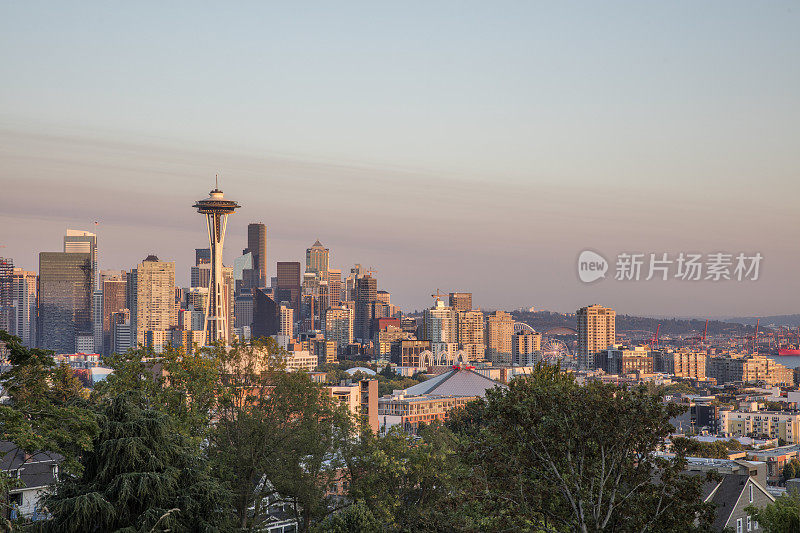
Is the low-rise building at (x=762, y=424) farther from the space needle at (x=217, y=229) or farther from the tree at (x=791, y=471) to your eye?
the space needle at (x=217, y=229)

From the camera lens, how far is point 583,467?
58.0 feet

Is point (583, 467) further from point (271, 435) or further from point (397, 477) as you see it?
point (271, 435)

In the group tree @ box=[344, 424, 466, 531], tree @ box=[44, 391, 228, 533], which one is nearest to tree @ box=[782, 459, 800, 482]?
tree @ box=[344, 424, 466, 531]

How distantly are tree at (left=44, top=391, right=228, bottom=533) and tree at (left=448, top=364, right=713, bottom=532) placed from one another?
6851 millimetres

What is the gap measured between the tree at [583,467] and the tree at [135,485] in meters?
6.85

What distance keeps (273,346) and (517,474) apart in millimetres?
12644

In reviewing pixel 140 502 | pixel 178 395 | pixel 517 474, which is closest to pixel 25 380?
pixel 140 502

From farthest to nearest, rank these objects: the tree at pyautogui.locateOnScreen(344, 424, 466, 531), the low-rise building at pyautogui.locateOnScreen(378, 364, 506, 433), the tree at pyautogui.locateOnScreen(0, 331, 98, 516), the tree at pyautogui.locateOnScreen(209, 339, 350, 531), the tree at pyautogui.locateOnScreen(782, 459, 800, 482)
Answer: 1. the low-rise building at pyautogui.locateOnScreen(378, 364, 506, 433)
2. the tree at pyautogui.locateOnScreen(782, 459, 800, 482)
3. the tree at pyautogui.locateOnScreen(209, 339, 350, 531)
4. the tree at pyautogui.locateOnScreen(344, 424, 466, 531)
5. the tree at pyautogui.locateOnScreen(0, 331, 98, 516)

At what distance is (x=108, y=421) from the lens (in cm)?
2116

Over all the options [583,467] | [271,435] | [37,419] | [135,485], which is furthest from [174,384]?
[583,467]

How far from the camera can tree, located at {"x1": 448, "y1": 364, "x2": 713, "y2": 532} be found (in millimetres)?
17141

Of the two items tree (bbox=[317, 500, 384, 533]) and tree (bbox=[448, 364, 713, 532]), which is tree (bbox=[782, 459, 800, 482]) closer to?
tree (bbox=[317, 500, 384, 533])

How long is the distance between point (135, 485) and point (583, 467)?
368 inches

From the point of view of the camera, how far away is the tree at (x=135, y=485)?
66.2ft
